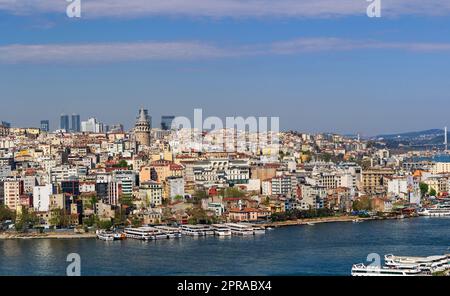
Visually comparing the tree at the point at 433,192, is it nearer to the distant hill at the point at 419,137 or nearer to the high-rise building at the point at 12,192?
the distant hill at the point at 419,137

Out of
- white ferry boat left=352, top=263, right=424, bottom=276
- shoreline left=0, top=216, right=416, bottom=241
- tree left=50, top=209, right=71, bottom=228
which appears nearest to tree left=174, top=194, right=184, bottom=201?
shoreline left=0, top=216, right=416, bottom=241

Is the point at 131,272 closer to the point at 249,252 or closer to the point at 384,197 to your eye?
the point at 249,252

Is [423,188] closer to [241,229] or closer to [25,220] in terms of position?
[241,229]

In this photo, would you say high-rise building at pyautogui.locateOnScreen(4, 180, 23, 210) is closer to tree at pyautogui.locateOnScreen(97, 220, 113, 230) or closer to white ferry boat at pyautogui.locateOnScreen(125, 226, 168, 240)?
tree at pyautogui.locateOnScreen(97, 220, 113, 230)

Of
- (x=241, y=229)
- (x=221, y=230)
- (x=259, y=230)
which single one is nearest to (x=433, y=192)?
(x=259, y=230)

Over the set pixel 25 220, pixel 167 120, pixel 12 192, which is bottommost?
pixel 25 220
